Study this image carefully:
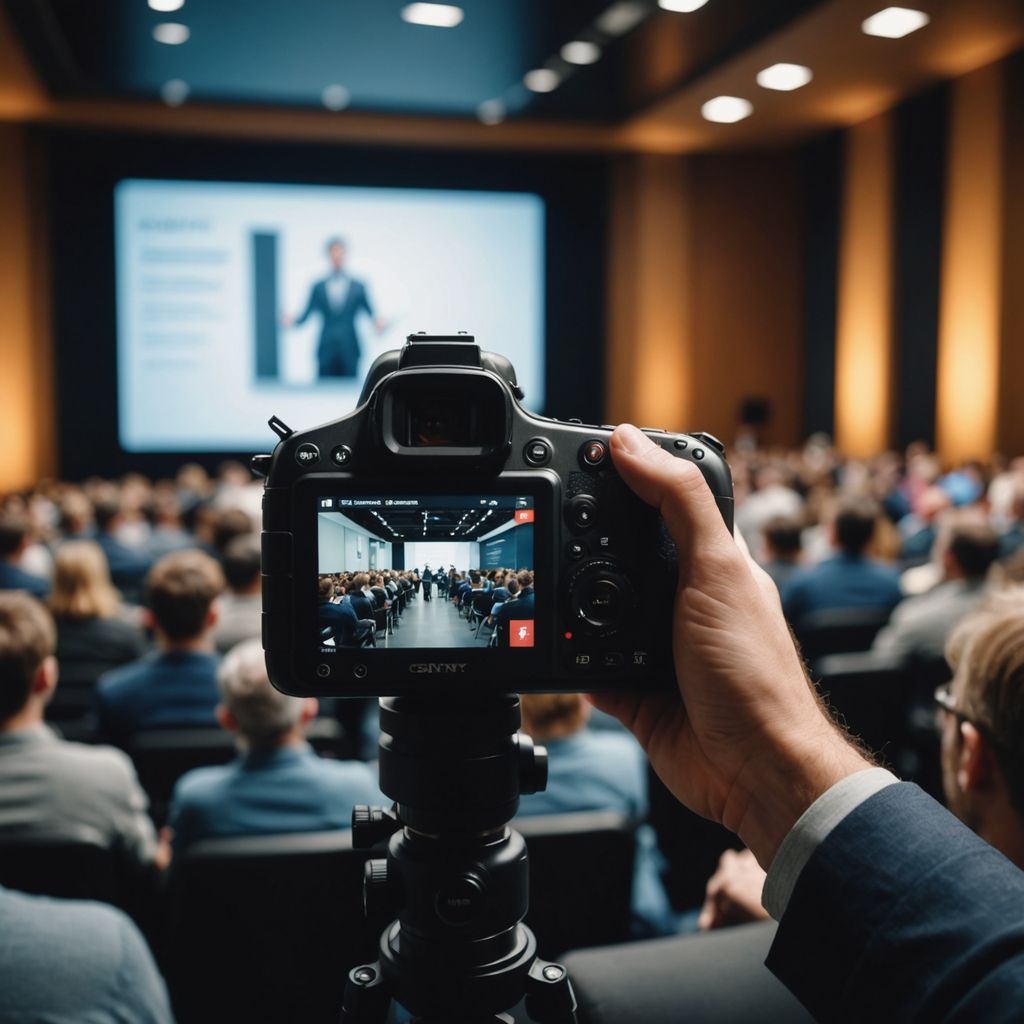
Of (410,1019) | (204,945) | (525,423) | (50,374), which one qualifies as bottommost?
(204,945)

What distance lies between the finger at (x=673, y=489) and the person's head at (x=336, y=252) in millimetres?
11486

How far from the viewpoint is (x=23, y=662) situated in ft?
6.86

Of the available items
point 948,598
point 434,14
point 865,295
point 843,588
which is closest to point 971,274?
point 865,295

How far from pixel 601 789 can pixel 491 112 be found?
32.9 ft

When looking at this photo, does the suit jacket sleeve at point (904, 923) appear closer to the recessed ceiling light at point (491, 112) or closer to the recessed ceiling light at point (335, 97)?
the recessed ceiling light at point (335, 97)

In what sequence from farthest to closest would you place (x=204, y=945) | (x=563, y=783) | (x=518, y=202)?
(x=518, y=202), (x=563, y=783), (x=204, y=945)

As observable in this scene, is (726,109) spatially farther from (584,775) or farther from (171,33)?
(584,775)

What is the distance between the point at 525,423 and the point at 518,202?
475 inches

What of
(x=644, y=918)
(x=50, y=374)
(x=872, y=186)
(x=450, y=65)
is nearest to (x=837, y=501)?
(x=644, y=918)

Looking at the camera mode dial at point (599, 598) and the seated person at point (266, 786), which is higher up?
the camera mode dial at point (599, 598)

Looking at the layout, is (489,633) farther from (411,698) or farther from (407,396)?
(407,396)

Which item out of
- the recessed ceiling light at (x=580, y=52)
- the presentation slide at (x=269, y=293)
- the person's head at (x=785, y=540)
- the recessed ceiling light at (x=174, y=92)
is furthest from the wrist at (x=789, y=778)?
the presentation slide at (x=269, y=293)

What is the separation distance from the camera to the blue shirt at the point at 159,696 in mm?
2861

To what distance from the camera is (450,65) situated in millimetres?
9531
